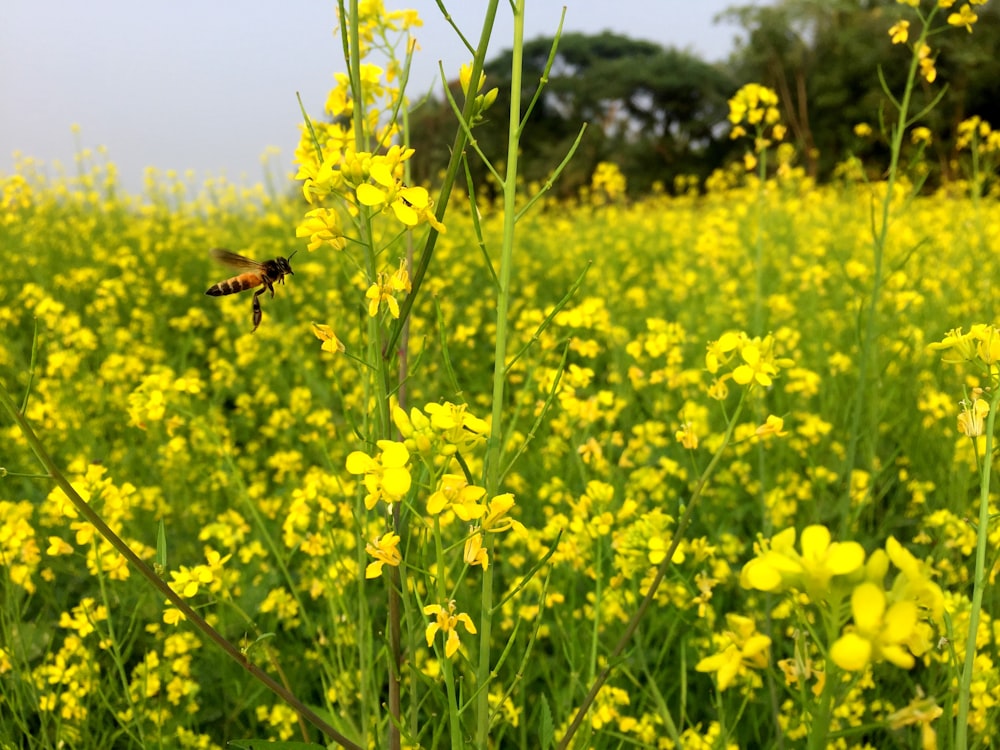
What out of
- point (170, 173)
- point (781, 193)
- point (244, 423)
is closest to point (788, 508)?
point (244, 423)

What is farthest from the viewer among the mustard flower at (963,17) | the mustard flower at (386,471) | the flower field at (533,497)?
the mustard flower at (963,17)

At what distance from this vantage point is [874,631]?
19.7 inches

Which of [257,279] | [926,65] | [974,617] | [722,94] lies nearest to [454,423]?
[974,617]

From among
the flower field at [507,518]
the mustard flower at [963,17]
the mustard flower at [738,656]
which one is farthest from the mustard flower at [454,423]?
the mustard flower at [963,17]

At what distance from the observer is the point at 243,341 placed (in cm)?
364

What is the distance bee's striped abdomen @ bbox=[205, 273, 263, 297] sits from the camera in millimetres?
1599

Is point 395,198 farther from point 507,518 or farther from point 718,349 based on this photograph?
point 718,349

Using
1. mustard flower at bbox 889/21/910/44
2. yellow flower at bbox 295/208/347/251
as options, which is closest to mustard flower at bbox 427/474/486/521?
yellow flower at bbox 295/208/347/251

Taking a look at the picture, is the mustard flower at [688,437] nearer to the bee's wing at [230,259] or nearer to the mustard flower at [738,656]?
the mustard flower at [738,656]

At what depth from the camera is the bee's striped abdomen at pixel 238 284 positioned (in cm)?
160

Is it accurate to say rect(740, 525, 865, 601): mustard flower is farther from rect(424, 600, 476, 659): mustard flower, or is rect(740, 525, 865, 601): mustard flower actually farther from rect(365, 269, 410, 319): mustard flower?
rect(365, 269, 410, 319): mustard flower

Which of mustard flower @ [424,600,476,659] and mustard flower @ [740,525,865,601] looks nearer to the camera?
mustard flower @ [740,525,865,601]

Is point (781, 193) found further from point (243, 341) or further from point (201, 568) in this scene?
point (201, 568)

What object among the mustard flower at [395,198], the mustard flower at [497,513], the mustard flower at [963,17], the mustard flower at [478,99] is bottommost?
the mustard flower at [497,513]
